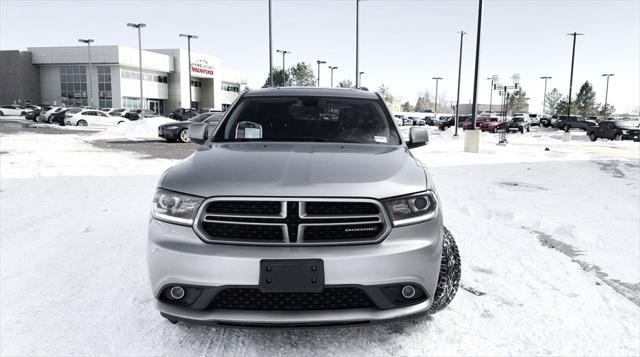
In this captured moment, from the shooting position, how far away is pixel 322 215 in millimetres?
2510

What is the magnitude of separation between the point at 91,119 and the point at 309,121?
3581 centimetres

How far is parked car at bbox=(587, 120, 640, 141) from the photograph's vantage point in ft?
103

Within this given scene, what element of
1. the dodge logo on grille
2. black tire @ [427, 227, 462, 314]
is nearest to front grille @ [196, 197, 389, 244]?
the dodge logo on grille

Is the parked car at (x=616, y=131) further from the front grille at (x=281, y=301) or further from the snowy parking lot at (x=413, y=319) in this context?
the front grille at (x=281, y=301)

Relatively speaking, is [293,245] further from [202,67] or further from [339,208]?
[202,67]

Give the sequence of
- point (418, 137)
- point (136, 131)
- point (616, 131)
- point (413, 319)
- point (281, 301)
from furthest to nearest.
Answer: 1. point (616, 131)
2. point (136, 131)
3. point (418, 137)
4. point (413, 319)
5. point (281, 301)

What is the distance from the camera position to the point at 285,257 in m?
2.42

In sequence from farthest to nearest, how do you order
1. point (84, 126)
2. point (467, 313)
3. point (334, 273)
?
point (84, 126) → point (467, 313) → point (334, 273)

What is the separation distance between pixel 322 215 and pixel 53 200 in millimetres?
6361

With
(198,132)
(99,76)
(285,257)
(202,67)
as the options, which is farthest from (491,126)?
(99,76)

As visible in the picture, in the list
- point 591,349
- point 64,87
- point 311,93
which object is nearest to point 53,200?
point 311,93

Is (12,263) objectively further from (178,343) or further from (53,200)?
(53,200)

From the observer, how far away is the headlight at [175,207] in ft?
8.52

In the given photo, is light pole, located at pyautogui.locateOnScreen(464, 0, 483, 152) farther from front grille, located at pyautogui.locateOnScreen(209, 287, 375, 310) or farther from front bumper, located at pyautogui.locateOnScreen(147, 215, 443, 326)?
front grille, located at pyautogui.locateOnScreen(209, 287, 375, 310)
